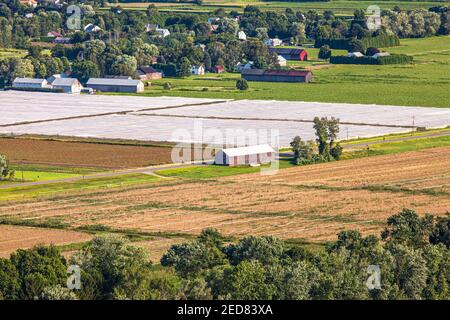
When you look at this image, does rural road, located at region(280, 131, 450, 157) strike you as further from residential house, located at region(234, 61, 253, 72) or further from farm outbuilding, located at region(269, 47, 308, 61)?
farm outbuilding, located at region(269, 47, 308, 61)

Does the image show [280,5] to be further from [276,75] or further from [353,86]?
[353,86]

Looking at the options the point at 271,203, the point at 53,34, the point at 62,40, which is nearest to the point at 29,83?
the point at 62,40

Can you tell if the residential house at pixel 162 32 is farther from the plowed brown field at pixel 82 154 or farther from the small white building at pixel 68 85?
the plowed brown field at pixel 82 154

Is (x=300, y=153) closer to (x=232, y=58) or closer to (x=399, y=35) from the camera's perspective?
(x=232, y=58)

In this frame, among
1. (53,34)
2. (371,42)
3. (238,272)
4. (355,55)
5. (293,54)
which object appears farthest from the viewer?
(53,34)

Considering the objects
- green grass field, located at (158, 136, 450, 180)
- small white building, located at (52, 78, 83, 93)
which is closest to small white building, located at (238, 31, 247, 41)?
small white building, located at (52, 78, 83, 93)
